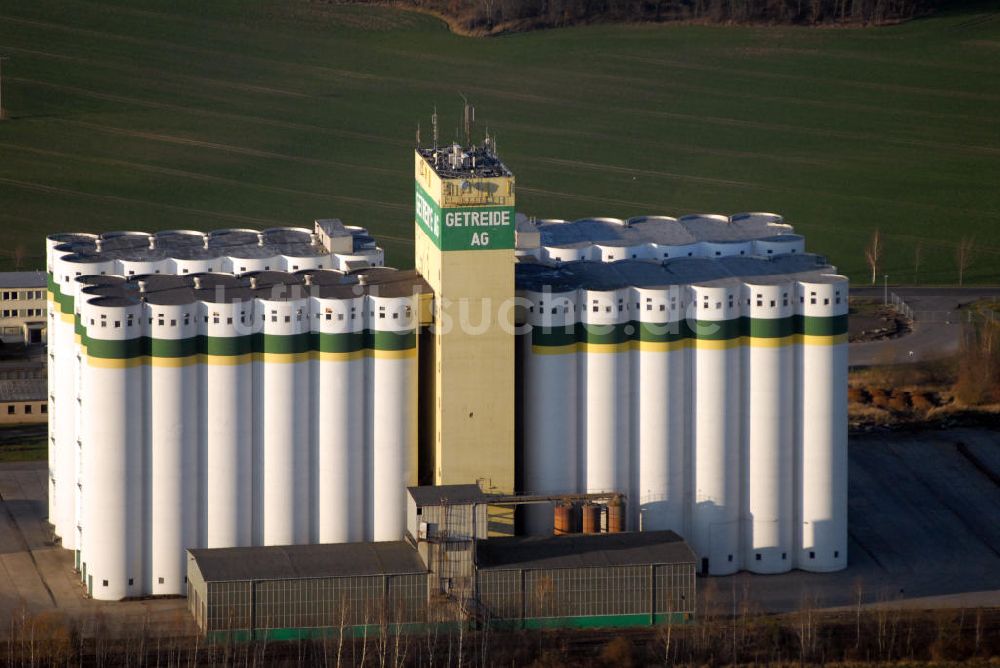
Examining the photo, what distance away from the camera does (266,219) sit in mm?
165875

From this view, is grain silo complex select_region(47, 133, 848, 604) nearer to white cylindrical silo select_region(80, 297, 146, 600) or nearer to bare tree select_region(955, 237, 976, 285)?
white cylindrical silo select_region(80, 297, 146, 600)

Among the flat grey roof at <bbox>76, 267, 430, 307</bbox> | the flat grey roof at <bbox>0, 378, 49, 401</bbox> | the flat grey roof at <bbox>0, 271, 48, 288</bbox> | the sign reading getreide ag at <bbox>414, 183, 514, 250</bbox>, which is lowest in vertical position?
the flat grey roof at <bbox>0, 378, 49, 401</bbox>

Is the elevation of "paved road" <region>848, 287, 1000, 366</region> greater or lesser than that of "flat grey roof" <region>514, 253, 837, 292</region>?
lesser

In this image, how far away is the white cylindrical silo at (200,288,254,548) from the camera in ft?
310

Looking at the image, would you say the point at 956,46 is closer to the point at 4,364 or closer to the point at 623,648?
the point at 4,364

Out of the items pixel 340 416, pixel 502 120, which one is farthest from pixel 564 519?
pixel 502 120

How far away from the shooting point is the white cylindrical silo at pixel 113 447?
93375 millimetres

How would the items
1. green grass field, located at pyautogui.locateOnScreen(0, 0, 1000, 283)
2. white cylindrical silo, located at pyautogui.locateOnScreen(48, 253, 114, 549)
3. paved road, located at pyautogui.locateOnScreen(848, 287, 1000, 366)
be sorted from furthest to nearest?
green grass field, located at pyautogui.locateOnScreen(0, 0, 1000, 283)
paved road, located at pyautogui.locateOnScreen(848, 287, 1000, 366)
white cylindrical silo, located at pyautogui.locateOnScreen(48, 253, 114, 549)

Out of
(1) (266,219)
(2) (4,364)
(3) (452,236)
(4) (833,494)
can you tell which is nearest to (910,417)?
(4) (833,494)

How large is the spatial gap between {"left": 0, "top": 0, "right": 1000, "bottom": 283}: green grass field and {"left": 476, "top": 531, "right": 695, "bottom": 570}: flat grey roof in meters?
63.5

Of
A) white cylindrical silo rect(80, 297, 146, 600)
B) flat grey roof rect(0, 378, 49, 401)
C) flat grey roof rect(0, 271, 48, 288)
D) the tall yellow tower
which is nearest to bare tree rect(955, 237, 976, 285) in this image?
flat grey roof rect(0, 271, 48, 288)

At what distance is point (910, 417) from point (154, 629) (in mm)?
42671

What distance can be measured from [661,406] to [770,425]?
4.04 metres

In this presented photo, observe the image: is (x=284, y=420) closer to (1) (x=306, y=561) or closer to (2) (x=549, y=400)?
(1) (x=306, y=561)
